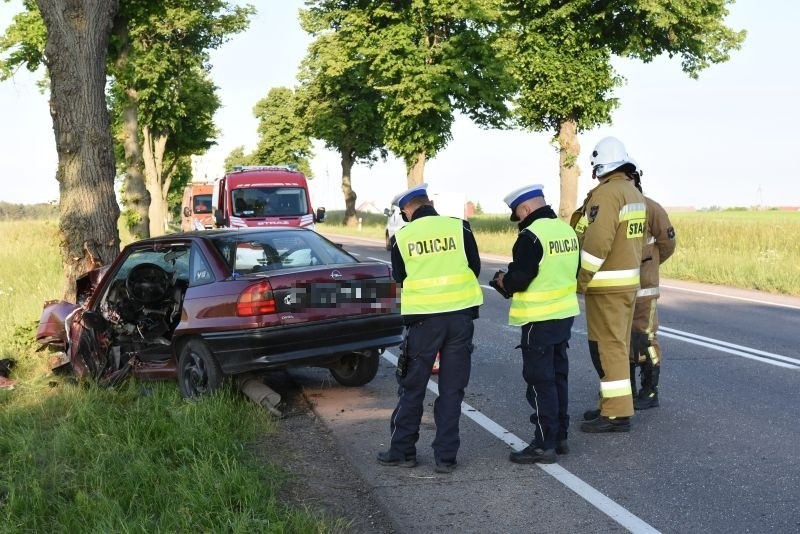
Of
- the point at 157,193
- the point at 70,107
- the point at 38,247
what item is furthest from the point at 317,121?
the point at 70,107

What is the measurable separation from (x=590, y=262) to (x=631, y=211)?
45cm

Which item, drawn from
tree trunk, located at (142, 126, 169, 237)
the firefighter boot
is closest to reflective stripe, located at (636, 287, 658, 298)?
the firefighter boot

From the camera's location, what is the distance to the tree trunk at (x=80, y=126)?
10.6 m

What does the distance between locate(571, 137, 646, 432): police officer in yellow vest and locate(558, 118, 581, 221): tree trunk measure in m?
23.3

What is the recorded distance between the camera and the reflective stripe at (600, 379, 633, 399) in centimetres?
627

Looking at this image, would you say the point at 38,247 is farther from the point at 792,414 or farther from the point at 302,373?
the point at 792,414

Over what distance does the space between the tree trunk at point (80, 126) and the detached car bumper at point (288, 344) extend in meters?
4.60

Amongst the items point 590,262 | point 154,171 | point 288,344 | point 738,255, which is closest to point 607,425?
point 590,262

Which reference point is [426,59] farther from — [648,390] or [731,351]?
[648,390]

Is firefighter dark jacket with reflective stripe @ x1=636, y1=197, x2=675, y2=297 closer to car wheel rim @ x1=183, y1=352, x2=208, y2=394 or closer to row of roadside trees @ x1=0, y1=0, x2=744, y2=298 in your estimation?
car wheel rim @ x1=183, y1=352, x2=208, y2=394

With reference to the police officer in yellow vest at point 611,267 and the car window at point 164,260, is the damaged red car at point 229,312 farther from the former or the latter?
the police officer in yellow vest at point 611,267

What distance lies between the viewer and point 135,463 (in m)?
5.45

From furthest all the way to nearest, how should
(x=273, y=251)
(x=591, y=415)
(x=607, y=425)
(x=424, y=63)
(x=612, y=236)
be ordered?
(x=424, y=63) < (x=273, y=251) < (x=591, y=415) < (x=607, y=425) < (x=612, y=236)

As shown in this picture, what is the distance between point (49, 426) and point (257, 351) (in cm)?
176
